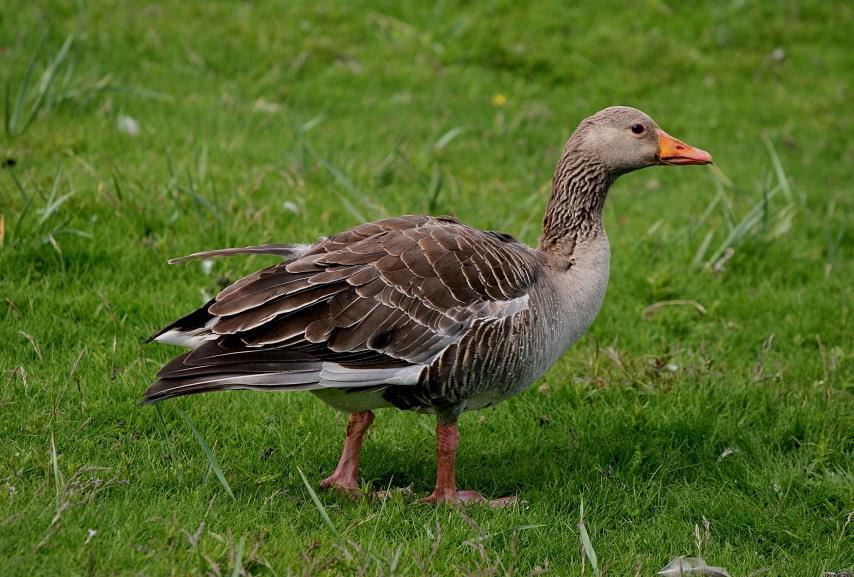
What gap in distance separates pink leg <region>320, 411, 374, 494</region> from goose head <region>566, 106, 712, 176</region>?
1710mm

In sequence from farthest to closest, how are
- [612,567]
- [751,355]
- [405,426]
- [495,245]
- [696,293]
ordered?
1. [696,293]
2. [751,355]
3. [405,426]
4. [495,245]
5. [612,567]

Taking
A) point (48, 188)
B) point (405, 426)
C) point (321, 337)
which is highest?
point (321, 337)

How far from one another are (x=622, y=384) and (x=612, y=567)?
1.67 meters

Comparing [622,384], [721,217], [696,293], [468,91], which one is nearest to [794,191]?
[721,217]

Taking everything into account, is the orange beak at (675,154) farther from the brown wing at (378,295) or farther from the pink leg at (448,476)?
the pink leg at (448,476)

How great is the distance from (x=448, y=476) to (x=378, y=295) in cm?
90

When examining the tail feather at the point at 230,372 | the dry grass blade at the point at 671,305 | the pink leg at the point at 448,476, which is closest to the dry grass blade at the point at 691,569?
the pink leg at the point at 448,476

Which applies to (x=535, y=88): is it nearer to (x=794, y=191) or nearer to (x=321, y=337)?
(x=794, y=191)

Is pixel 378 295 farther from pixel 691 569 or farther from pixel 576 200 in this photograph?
pixel 691 569

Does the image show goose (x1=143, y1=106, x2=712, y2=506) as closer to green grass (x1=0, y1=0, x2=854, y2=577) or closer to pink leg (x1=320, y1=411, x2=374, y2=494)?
pink leg (x1=320, y1=411, x2=374, y2=494)

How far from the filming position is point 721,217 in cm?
806

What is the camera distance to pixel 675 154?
17.1ft

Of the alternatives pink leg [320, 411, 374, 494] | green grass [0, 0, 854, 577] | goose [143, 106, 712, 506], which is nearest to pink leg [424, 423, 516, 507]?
goose [143, 106, 712, 506]

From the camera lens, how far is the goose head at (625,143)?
16.9 feet
